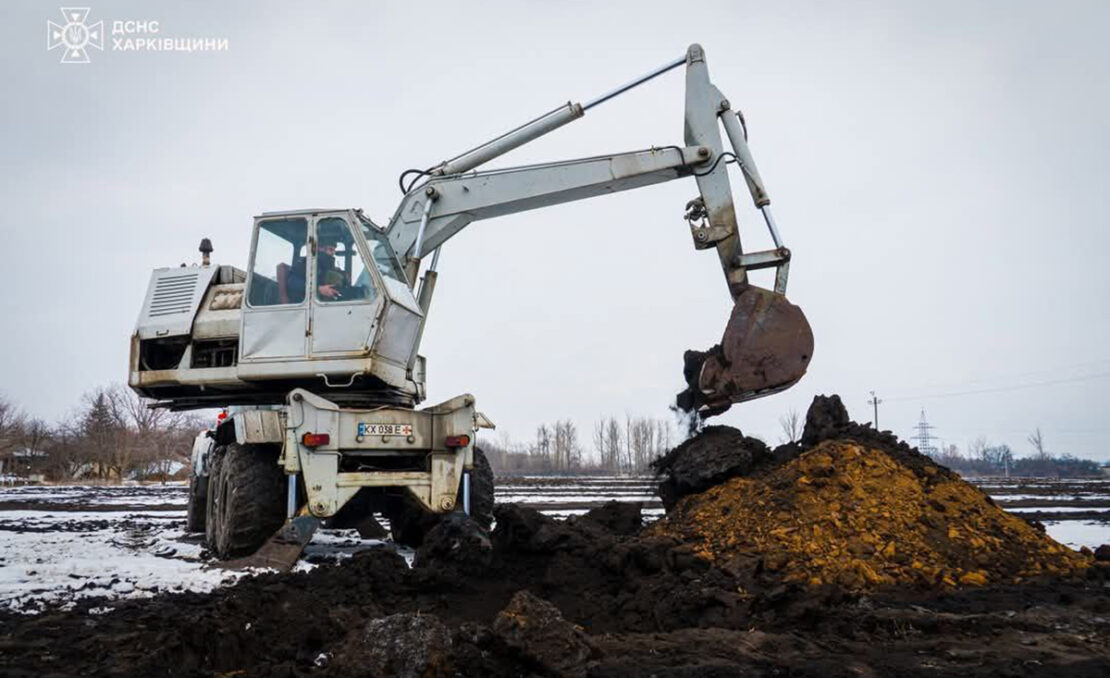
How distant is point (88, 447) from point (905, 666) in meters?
45.7

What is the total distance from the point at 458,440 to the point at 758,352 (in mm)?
3176

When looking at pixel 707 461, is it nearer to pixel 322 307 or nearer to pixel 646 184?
pixel 646 184

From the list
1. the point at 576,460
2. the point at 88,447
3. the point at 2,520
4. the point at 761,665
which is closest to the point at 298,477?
the point at 761,665

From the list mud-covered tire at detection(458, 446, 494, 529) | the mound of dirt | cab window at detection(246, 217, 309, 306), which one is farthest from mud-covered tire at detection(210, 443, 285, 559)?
the mound of dirt

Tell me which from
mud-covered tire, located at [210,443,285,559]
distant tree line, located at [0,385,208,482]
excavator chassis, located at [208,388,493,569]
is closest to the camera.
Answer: excavator chassis, located at [208,388,493,569]

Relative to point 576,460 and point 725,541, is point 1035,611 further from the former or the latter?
point 576,460

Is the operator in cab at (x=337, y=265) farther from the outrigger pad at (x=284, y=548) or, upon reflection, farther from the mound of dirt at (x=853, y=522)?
the mound of dirt at (x=853, y=522)

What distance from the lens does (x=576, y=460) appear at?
7831 cm

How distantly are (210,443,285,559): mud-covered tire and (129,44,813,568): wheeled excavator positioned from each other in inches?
0.7

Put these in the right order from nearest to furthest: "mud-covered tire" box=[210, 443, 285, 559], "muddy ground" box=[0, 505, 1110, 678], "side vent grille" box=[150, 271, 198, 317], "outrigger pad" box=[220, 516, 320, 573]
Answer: "muddy ground" box=[0, 505, 1110, 678], "outrigger pad" box=[220, 516, 320, 573], "mud-covered tire" box=[210, 443, 285, 559], "side vent grille" box=[150, 271, 198, 317]

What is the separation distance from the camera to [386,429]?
7.42 metres

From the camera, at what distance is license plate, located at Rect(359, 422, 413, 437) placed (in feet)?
24.0

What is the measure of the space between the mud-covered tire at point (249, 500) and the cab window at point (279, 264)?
1539 millimetres

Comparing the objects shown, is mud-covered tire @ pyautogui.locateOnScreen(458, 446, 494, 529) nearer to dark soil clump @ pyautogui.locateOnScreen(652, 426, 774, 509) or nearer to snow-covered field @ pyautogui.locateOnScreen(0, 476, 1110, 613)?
snow-covered field @ pyautogui.locateOnScreen(0, 476, 1110, 613)
